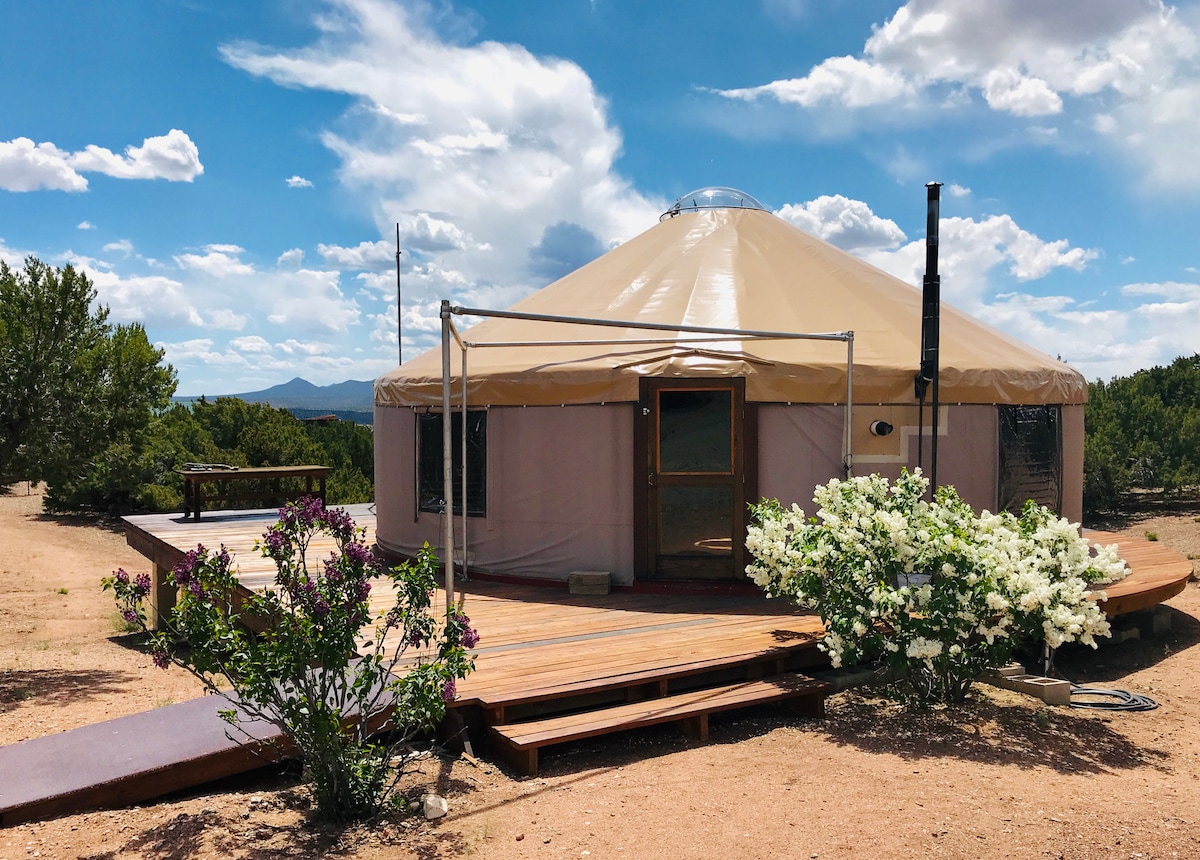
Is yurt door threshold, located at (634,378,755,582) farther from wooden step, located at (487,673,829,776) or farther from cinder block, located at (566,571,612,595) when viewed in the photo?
wooden step, located at (487,673,829,776)

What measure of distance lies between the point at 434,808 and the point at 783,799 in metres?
1.35

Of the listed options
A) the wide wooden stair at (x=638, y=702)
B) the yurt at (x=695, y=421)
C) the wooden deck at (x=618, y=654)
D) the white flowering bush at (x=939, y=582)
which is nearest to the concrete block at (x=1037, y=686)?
the white flowering bush at (x=939, y=582)

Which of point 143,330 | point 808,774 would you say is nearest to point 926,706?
point 808,774

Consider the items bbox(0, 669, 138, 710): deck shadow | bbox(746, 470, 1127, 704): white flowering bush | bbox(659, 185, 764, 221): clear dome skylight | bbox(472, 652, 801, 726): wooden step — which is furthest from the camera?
bbox(659, 185, 764, 221): clear dome skylight

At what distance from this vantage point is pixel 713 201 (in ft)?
28.9

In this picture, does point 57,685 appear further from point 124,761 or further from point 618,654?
point 618,654

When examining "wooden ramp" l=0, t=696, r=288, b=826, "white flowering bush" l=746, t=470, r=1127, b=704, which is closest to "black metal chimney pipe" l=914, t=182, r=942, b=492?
"white flowering bush" l=746, t=470, r=1127, b=704

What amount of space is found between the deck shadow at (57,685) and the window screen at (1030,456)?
669cm

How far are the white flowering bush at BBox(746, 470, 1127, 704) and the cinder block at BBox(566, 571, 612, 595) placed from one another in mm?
1634

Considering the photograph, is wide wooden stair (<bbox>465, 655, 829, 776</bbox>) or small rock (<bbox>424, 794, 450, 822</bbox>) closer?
small rock (<bbox>424, 794, 450, 822</bbox>)

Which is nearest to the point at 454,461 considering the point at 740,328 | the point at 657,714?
the point at 740,328

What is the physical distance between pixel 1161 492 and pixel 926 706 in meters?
16.9

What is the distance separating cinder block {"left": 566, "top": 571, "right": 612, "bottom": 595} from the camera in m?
6.17

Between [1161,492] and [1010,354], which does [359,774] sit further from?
[1161,492]
